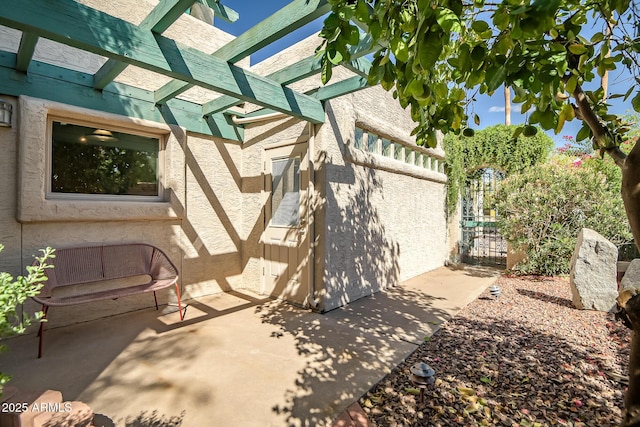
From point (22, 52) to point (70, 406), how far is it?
3509 millimetres

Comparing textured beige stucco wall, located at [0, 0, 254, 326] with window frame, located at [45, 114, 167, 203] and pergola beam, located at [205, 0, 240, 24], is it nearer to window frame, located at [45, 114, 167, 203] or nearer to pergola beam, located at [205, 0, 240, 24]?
window frame, located at [45, 114, 167, 203]

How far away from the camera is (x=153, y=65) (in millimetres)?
2664

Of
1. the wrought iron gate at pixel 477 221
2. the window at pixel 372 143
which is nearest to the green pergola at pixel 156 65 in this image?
the window at pixel 372 143

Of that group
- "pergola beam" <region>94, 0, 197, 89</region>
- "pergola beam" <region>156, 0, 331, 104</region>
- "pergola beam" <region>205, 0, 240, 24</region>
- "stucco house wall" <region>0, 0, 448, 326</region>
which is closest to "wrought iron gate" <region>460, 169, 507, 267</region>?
"stucco house wall" <region>0, 0, 448, 326</region>

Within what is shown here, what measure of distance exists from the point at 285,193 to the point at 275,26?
276cm

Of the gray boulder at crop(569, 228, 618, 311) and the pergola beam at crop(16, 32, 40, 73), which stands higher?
the pergola beam at crop(16, 32, 40, 73)

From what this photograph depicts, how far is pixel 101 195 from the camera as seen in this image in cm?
418

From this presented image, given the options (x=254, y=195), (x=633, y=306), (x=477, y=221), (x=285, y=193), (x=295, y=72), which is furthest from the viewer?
(x=477, y=221)

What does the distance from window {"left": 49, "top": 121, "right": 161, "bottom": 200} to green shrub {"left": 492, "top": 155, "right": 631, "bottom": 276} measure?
764cm

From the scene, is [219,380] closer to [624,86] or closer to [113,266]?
[113,266]

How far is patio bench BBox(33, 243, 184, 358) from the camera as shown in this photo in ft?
11.6

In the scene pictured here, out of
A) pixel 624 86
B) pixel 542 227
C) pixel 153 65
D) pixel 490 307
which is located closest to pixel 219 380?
pixel 153 65

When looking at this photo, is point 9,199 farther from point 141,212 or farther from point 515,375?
point 515,375

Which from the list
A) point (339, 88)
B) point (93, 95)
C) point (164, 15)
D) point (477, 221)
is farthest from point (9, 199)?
point (477, 221)
